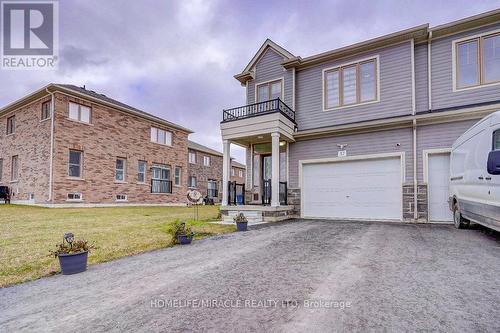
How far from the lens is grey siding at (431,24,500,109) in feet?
28.5

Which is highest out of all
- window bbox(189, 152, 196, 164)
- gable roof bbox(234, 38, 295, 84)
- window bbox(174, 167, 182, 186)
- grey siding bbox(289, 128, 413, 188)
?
gable roof bbox(234, 38, 295, 84)

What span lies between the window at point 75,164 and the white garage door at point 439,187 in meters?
17.5

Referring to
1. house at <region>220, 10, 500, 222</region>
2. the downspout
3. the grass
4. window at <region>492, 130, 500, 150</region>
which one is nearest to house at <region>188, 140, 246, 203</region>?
the downspout

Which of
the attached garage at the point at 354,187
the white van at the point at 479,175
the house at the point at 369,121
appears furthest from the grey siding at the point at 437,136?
the white van at the point at 479,175

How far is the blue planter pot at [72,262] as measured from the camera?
3977mm

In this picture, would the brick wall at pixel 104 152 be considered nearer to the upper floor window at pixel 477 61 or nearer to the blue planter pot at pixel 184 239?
the blue planter pot at pixel 184 239

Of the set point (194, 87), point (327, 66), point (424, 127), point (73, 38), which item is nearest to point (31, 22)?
point (73, 38)

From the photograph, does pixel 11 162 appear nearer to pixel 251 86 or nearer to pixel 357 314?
pixel 251 86

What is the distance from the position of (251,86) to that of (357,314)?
11959 mm

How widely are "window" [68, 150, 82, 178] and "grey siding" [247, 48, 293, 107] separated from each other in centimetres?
1071

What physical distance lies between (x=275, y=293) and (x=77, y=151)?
16.4 m

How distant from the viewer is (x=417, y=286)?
124 inches

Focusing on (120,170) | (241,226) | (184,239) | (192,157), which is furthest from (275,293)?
(192,157)

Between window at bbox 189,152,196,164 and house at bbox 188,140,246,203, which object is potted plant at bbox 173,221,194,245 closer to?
house at bbox 188,140,246,203
